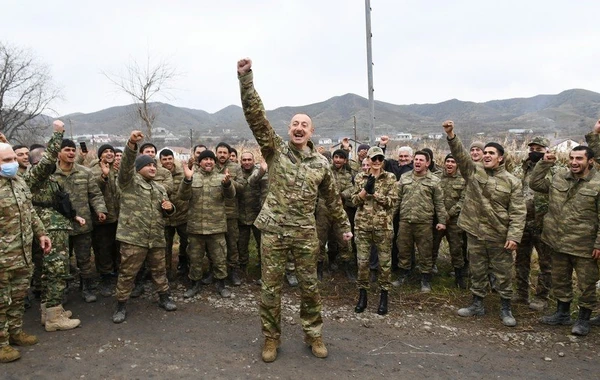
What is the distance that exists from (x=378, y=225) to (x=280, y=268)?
1.75m

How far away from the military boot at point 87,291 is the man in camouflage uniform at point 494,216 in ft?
16.3

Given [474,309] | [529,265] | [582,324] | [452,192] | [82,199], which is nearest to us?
[582,324]

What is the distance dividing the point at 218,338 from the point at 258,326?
0.53 meters

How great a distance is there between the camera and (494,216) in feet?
15.4

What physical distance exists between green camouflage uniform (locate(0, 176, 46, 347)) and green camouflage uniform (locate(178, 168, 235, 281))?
197cm

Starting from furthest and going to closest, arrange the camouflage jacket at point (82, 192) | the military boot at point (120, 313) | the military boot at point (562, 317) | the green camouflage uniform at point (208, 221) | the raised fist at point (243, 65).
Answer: the green camouflage uniform at point (208, 221) < the camouflage jacket at point (82, 192) < the military boot at point (562, 317) < the military boot at point (120, 313) < the raised fist at point (243, 65)

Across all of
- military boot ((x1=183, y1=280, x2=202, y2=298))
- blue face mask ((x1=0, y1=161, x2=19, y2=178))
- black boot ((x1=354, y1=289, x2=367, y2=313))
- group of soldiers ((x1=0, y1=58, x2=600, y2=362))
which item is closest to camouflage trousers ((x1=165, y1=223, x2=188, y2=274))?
group of soldiers ((x1=0, y1=58, x2=600, y2=362))

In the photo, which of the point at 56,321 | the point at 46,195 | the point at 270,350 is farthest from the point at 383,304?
the point at 46,195

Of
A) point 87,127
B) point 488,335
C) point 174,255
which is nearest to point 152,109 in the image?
point 174,255

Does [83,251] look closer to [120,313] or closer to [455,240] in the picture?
[120,313]

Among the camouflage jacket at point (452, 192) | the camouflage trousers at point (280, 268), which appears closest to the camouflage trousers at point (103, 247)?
the camouflage trousers at point (280, 268)

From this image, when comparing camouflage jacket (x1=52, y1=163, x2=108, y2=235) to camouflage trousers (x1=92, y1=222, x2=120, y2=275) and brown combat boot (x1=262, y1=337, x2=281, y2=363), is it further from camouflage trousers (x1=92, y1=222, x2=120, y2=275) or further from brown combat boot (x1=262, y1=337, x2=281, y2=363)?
brown combat boot (x1=262, y1=337, x2=281, y2=363)

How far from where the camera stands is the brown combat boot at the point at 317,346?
3822 mm

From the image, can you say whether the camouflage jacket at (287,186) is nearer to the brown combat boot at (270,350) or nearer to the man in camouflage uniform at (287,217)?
the man in camouflage uniform at (287,217)
